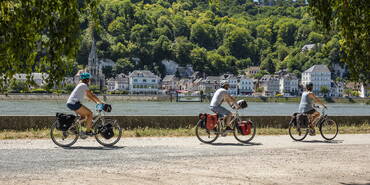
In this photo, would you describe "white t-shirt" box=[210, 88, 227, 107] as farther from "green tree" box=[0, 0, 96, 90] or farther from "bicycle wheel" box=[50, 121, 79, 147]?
"green tree" box=[0, 0, 96, 90]

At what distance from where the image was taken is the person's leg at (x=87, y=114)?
1156cm

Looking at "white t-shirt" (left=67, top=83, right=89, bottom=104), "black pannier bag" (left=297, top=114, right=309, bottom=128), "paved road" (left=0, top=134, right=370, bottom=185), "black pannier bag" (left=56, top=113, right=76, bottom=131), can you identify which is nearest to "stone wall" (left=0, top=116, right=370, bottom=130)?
"black pannier bag" (left=297, top=114, right=309, bottom=128)

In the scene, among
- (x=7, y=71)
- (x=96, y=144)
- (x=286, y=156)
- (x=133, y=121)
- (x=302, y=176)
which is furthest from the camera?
(x=133, y=121)

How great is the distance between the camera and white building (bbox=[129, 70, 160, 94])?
193500 millimetres

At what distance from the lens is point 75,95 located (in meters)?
11.6

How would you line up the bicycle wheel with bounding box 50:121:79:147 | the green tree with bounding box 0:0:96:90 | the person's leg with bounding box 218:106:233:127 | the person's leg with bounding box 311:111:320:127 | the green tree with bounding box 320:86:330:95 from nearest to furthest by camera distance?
the green tree with bounding box 0:0:96:90, the bicycle wheel with bounding box 50:121:79:147, the person's leg with bounding box 218:106:233:127, the person's leg with bounding box 311:111:320:127, the green tree with bounding box 320:86:330:95

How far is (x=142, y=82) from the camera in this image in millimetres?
195250

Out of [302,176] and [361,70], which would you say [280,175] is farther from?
[361,70]

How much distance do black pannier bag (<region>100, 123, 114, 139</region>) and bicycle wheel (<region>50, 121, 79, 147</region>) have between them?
0.56 metres

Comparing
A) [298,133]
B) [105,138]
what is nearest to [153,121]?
[298,133]

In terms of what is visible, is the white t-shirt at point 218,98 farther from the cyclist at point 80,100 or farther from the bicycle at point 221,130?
the cyclist at point 80,100

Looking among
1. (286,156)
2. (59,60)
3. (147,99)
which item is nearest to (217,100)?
(286,156)

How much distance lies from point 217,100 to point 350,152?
335cm

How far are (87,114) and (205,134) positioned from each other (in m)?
3.14
